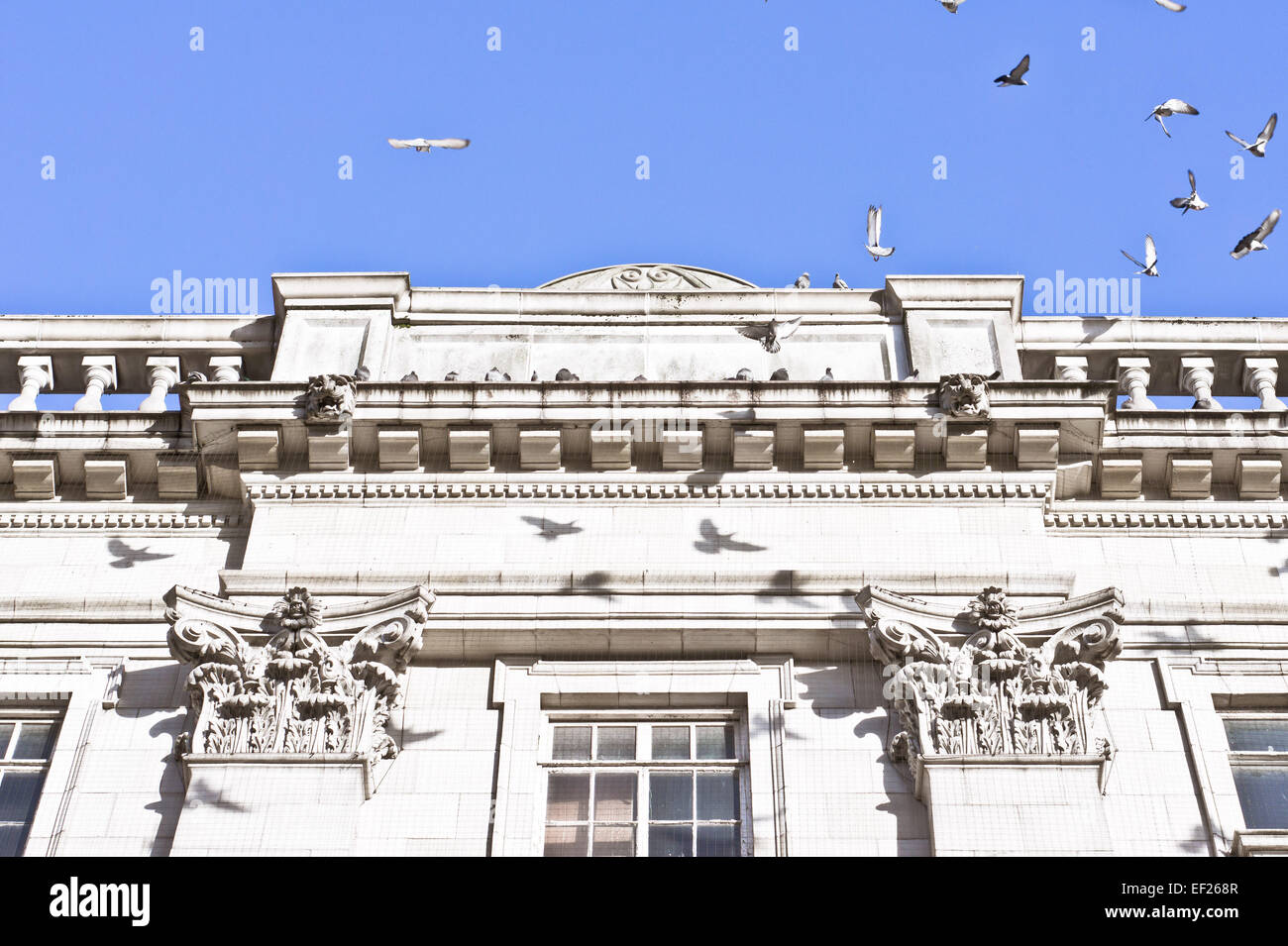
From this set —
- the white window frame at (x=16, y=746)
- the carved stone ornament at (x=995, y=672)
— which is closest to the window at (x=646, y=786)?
the carved stone ornament at (x=995, y=672)

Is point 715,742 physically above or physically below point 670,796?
above

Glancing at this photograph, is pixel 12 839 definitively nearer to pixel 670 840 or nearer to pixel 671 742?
pixel 670 840

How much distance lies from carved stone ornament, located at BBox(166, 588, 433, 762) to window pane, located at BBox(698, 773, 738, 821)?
2813mm

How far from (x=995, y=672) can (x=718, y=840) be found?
9.59 ft

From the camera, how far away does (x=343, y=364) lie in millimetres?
22141

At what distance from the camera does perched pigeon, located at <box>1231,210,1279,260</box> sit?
872 inches

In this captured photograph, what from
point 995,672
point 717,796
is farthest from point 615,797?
point 995,672

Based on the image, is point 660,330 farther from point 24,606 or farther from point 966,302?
point 24,606

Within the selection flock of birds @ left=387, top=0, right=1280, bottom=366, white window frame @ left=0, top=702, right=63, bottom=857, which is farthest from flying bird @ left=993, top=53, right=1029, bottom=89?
white window frame @ left=0, top=702, right=63, bottom=857

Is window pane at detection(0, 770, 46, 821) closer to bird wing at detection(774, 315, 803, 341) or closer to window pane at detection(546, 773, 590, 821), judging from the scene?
window pane at detection(546, 773, 590, 821)

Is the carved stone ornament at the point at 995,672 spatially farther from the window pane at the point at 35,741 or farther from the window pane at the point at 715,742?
the window pane at the point at 35,741

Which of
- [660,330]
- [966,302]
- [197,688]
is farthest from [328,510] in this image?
[966,302]

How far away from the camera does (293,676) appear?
18391mm
